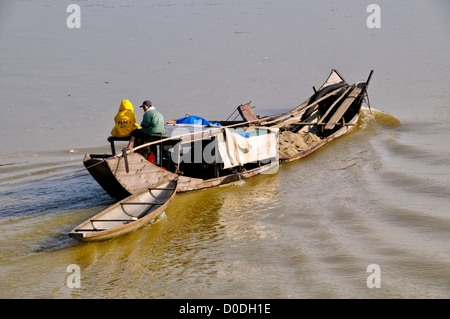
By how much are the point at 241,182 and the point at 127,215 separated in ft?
10.6

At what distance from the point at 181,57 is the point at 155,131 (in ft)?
43.0

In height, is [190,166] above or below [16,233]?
above

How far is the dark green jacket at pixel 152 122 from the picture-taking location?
980 centimetres

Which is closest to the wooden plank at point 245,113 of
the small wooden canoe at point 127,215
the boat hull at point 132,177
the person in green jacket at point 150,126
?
the boat hull at point 132,177

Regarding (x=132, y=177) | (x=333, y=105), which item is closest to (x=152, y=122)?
(x=132, y=177)

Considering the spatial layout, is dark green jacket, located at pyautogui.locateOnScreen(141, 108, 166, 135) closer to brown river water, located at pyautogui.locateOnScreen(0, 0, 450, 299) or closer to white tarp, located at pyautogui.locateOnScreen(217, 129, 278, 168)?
white tarp, located at pyautogui.locateOnScreen(217, 129, 278, 168)

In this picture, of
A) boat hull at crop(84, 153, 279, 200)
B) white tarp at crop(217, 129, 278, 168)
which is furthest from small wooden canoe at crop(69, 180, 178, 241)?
white tarp at crop(217, 129, 278, 168)

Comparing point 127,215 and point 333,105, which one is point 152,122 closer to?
point 127,215

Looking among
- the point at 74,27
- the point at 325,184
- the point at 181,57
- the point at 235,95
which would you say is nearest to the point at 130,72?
the point at 181,57

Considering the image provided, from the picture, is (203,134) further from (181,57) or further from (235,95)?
(181,57)

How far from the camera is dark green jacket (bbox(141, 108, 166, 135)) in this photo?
9.80m

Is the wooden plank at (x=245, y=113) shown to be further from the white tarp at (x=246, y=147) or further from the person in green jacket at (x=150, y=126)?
the person in green jacket at (x=150, y=126)

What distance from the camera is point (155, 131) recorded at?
9867 millimetres

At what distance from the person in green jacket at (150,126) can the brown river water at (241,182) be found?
141 cm
